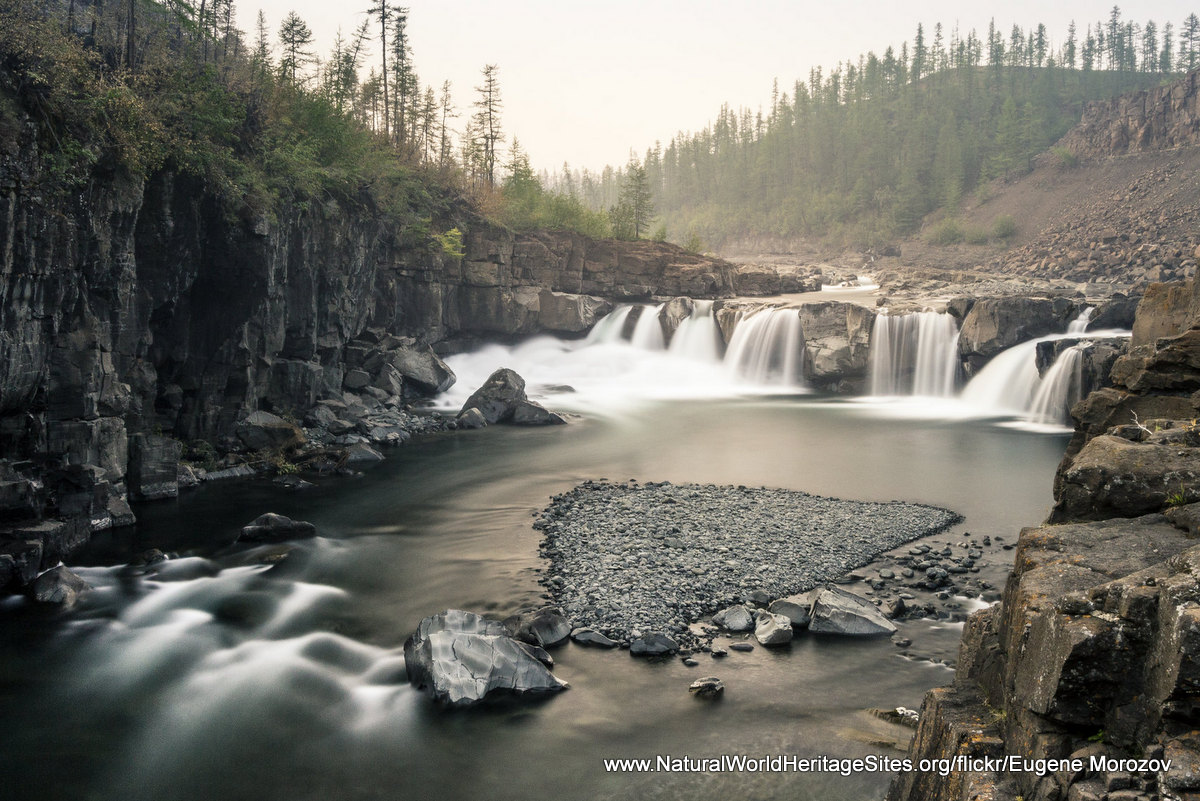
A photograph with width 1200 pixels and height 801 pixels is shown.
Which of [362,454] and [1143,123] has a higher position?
[1143,123]

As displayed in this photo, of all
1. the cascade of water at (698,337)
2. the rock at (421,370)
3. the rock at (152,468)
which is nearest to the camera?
the rock at (152,468)

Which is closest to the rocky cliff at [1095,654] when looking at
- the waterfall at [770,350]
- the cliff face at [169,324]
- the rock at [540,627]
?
the rock at [540,627]

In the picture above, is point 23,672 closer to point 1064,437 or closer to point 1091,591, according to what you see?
point 1091,591

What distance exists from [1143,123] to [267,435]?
8792cm

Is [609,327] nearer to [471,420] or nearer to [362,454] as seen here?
[471,420]

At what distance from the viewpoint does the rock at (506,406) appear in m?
29.0

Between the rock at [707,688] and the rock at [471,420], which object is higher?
the rock at [471,420]

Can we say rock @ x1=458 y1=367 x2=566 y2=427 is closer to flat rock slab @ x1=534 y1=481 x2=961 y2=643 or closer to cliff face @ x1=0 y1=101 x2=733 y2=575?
cliff face @ x1=0 y1=101 x2=733 y2=575

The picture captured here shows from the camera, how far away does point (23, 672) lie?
9.86 metres

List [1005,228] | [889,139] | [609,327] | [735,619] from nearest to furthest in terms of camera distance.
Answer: [735,619]
[609,327]
[1005,228]
[889,139]

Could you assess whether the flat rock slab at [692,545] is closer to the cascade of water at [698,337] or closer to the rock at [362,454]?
the rock at [362,454]

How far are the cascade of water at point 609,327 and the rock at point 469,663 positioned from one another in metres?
35.3

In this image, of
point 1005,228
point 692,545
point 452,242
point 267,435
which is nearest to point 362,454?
point 267,435

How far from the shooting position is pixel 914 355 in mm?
35000
